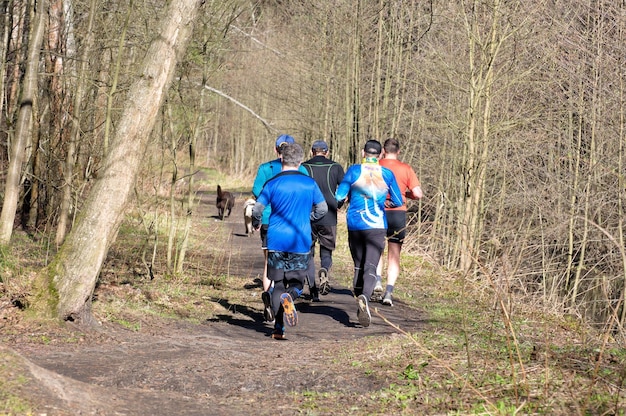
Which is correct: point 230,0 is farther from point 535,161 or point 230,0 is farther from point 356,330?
point 535,161

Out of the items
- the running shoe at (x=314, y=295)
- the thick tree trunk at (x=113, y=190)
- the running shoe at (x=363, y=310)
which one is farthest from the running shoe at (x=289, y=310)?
the running shoe at (x=314, y=295)

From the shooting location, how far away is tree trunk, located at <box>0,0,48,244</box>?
41.7ft

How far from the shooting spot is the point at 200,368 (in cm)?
682

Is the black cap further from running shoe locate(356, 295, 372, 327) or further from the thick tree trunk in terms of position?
the thick tree trunk

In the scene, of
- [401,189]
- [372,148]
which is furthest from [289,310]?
[401,189]

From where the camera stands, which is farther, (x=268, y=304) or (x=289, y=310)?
(x=268, y=304)

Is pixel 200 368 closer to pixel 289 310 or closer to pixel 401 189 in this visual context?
pixel 289 310

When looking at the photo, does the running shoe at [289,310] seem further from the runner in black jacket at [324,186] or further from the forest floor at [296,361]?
the runner in black jacket at [324,186]

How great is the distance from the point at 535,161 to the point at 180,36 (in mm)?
15963

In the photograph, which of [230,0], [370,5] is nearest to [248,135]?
[370,5]

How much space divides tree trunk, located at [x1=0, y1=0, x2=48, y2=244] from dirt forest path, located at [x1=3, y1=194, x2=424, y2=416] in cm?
462

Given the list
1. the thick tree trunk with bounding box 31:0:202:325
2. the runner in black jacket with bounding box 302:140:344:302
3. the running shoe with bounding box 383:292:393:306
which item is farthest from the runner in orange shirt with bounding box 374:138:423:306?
the thick tree trunk with bounding box 31:0:202:325

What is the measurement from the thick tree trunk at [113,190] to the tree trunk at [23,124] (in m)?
5.23

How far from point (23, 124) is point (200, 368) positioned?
7630mm
